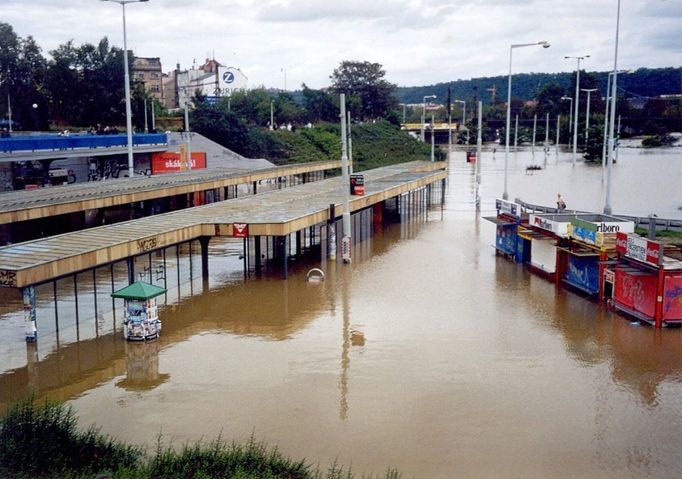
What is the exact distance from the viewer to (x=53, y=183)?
147 feet

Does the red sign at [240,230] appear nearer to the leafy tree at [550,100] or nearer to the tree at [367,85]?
the tree at [367,85]

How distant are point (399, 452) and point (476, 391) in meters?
3.29

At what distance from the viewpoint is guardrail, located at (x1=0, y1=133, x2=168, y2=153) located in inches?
1526

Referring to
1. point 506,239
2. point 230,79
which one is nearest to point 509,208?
point 506,239

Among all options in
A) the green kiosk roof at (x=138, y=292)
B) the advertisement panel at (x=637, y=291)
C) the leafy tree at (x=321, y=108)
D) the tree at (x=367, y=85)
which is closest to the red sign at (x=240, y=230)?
the green kiosk roof at (x=138, y=292)

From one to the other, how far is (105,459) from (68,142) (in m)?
35.3

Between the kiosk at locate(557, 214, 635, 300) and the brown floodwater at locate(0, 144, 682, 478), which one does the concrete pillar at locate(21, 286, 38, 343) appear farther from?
the kiosk at locate(557, 214, 635, 300)

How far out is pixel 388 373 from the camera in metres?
16.3

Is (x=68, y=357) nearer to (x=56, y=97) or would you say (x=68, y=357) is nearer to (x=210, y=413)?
(x=210, y=413)

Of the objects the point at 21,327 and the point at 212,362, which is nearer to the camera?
the point at 212,362

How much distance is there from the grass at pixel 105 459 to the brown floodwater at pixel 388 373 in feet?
3.98

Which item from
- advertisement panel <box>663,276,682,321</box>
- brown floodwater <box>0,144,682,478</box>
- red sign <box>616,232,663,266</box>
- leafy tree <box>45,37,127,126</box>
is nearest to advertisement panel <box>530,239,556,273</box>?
brown floodwater <box>0,144,682,478</box>

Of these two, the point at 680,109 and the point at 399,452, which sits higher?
the point at 680,109

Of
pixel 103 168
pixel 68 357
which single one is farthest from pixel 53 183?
pixel 68 357
